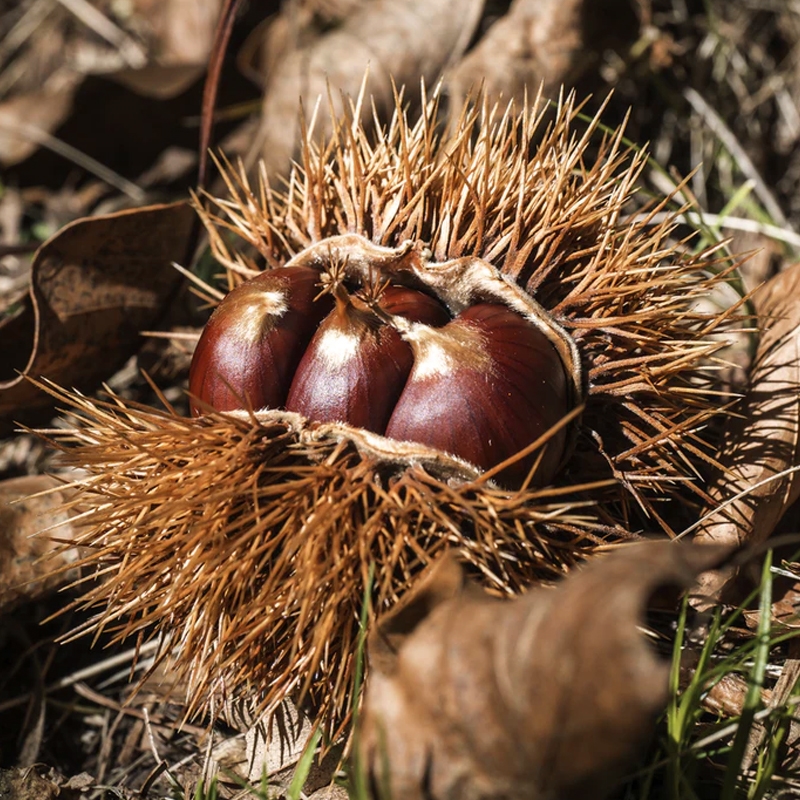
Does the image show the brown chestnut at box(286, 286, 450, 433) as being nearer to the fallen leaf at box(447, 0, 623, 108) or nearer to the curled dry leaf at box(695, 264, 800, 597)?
the curled dry leaf at box(695, 264, 800, 597)

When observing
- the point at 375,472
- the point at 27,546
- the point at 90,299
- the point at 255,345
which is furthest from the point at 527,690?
the point at 90,299

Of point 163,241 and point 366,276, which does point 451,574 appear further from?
point 163,241

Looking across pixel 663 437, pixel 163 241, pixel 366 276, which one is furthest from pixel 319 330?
pixel 163 241

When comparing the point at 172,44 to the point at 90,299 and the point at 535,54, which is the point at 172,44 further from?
the point at 90,299

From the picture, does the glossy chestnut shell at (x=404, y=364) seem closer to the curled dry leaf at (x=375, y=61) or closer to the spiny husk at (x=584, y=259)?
the spiny husk at (x=584, y=259)

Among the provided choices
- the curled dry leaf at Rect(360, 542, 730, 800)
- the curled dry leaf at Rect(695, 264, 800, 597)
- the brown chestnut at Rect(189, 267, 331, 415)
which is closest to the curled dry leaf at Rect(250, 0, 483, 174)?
A: the brown chestnut at Rect(189, 267, 331, 415)

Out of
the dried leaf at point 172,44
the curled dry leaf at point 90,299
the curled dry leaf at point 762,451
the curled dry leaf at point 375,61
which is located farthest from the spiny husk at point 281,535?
the dried leaf at point 172,44
